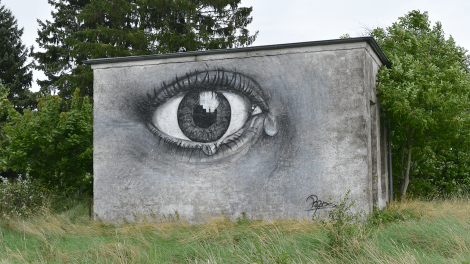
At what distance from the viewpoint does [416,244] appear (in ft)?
18.9

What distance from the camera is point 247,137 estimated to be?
25.9 feet

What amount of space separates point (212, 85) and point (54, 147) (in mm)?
5044

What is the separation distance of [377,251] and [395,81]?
16.0ft

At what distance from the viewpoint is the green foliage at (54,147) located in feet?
35.1

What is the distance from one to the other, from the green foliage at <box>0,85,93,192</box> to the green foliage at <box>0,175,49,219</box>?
577 millimetres

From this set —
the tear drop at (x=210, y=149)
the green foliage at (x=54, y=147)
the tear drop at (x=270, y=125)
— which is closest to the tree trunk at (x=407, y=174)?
the tear drop at (x=270, y=125)

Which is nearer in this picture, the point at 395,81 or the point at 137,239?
the point at 137,239

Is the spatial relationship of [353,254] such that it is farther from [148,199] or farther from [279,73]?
[148,199]

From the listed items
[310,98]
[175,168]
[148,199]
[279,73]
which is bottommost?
[148,199]

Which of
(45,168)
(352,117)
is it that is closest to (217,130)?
(352,117)

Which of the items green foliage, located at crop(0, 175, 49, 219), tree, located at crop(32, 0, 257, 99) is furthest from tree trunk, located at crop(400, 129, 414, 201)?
tree, located at crop(32, 0, 257, 99)

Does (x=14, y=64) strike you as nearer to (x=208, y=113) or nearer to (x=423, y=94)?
(x=208, y=113)

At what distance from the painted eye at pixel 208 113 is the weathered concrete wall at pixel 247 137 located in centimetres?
2
